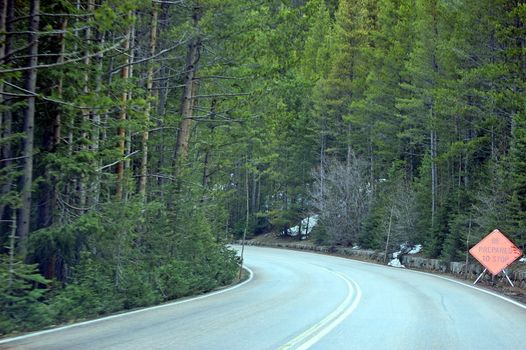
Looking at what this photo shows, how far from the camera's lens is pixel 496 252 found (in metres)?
20.5

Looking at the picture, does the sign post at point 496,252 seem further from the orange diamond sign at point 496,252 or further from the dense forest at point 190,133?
the dense forest at point 190,133

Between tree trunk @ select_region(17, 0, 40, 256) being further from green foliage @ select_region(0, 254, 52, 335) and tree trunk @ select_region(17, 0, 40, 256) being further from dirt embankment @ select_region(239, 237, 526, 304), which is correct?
dirt embankment @ select_region(239, 237, 526, 304)

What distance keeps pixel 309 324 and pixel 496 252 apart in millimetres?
12849

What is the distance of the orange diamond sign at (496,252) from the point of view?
2006 centimetres

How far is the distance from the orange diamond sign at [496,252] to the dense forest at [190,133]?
1050mm

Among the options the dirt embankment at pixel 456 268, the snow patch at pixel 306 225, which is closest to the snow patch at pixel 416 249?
the dirt embankment at pixel 456 268

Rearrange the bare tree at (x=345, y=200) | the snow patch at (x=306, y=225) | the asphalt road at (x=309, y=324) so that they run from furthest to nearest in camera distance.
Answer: the snow patch at (x=306, y=225)
the bare tree at (x=345, y=200)
the asphalt road at (x=309, y=324)

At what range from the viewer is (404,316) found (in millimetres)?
11523

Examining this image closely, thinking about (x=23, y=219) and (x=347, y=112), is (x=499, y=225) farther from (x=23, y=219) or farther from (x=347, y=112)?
(x=347, y=112)

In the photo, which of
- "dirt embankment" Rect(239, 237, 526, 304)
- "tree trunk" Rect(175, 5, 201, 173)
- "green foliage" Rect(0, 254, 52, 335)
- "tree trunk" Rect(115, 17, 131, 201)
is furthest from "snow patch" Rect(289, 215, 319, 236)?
"green foliage" Rect(0, 254, 52, 335)

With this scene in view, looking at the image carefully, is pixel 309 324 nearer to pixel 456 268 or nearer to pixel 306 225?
pixel 456 268

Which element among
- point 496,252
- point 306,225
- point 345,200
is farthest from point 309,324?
point 306,225

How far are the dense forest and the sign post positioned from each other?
1.05m

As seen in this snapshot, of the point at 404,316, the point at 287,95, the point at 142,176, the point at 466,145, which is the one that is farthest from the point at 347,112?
the point at 404,316
